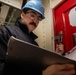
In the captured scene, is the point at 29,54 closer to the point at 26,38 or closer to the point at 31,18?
the point at 26,38

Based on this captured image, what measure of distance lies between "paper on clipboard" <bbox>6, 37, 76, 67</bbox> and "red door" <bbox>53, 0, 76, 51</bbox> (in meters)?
0.69

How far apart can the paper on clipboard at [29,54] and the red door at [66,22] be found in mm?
689

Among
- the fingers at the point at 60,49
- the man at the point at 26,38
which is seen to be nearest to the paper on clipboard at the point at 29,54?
the man at the point at 26,38

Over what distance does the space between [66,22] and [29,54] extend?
0.94 meters

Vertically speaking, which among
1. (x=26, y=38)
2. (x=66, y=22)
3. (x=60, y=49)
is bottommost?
(x=60, y=49)

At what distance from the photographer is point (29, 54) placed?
70 cm

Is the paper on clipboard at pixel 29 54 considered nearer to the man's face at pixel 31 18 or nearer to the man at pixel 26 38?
the man at pixel 26 38

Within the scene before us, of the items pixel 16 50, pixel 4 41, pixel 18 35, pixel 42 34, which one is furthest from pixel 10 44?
pixel 42 34

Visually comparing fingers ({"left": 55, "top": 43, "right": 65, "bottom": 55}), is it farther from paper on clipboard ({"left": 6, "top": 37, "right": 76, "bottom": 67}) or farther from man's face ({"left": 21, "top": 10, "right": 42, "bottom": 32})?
paper on clipboard ({"left": 6, "top": 37, "right": 76, "bottom": 67})

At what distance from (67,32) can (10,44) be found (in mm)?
985

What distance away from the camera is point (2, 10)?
6.31 ft

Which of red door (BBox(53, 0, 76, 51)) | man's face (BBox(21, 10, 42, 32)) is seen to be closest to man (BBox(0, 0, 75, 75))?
man's face (BBox(21, 10, 42, 32))

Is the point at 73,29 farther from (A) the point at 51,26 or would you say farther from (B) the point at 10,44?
(B) the point at 10,44

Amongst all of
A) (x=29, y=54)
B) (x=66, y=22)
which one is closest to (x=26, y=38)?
(x=66, y=22)
